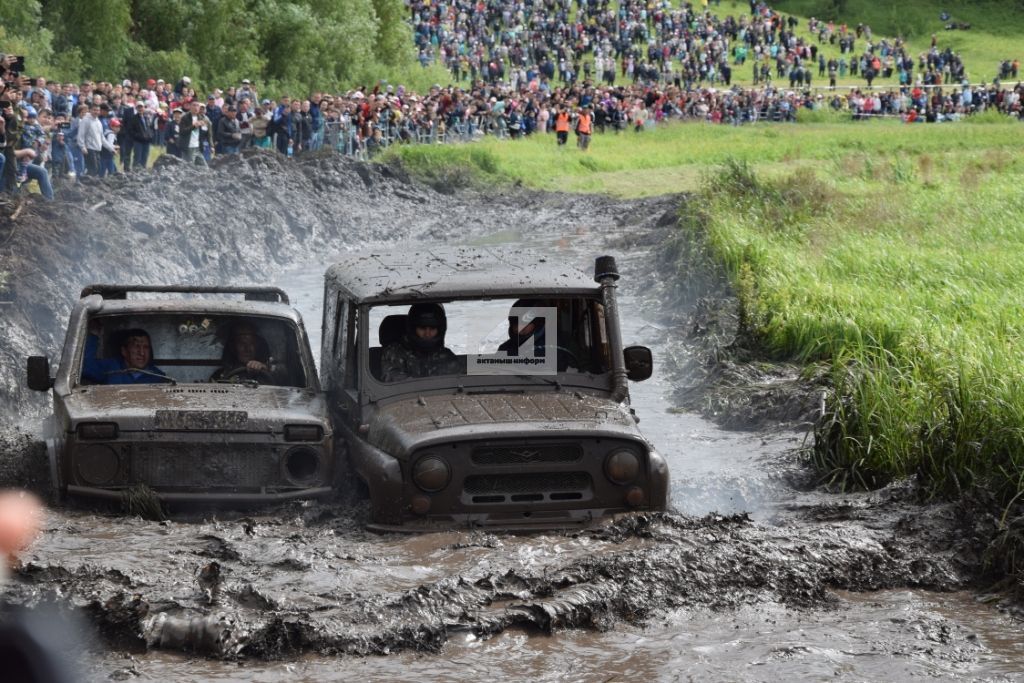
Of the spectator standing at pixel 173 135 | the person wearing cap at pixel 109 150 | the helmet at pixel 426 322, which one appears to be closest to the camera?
the helmet at pixel 426 322

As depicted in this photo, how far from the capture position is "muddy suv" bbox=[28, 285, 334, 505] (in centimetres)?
895

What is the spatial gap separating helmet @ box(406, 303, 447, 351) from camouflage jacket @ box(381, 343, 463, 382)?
0.04m

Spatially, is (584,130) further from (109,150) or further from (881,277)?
(881,277)

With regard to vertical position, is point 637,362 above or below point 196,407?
above

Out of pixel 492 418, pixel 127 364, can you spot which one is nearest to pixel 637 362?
pixel 492 418

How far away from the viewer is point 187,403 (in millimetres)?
9312

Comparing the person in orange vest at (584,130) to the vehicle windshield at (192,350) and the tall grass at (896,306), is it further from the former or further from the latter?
the vehicle windshield at (192,350)

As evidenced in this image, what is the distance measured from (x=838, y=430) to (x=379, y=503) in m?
4.59

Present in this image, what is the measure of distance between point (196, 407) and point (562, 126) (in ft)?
132

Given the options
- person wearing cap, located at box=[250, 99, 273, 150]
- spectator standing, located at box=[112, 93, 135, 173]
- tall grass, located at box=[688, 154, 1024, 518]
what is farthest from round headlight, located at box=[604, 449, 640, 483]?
person wearing cap, located at box=[250, 99, 273, 150]

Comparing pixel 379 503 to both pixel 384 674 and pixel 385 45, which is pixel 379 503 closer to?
pixel 384 674

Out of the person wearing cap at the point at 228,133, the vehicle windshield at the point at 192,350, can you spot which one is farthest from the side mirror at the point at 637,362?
the person wearing cap at the point at 228,133

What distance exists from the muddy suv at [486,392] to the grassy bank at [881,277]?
2.38 metres

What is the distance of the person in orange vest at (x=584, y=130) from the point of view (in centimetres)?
4831
